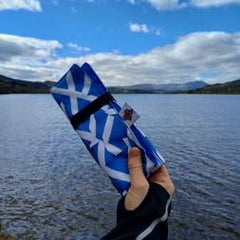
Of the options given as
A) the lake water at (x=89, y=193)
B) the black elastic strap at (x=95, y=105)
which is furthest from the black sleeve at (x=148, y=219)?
the lake water at (x=89, y=193)

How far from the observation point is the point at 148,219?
2684 mm

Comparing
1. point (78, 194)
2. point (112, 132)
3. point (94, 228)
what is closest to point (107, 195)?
point (78, 194)

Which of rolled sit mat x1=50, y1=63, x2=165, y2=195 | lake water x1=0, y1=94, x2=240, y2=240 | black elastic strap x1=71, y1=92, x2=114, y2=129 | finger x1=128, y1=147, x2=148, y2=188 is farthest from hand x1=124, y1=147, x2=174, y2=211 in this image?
lake water x1=0, y1=94, x2=240, y2=240

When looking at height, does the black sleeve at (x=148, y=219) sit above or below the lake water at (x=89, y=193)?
above

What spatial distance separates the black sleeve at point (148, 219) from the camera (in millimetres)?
2670

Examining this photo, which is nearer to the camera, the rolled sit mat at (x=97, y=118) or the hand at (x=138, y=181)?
the hand at (x=138, y=181)

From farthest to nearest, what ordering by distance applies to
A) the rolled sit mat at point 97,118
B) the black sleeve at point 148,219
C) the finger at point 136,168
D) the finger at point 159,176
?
the rolled sit mat at point 97,118, the finger at point 159,176, the finger at point 136,168, the black sleeve at point 148,219

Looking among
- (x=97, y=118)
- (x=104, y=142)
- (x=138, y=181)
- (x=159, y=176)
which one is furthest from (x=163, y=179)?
(x=97, y=118)

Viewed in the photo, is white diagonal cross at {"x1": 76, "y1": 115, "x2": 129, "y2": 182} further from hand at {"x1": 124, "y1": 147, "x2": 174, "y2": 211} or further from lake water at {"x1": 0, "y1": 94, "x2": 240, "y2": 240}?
lake water at {"x1": 0, "y1": 94, "x2": 240, "y2": 240}

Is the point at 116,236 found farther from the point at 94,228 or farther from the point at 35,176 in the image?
the point at 35,176

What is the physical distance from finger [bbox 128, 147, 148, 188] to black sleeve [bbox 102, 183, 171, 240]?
93 mm

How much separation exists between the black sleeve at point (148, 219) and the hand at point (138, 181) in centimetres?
4

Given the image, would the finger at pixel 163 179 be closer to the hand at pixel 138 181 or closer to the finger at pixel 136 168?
the hand at pixel 138 181

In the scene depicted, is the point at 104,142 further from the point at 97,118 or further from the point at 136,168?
the point at 136,168
